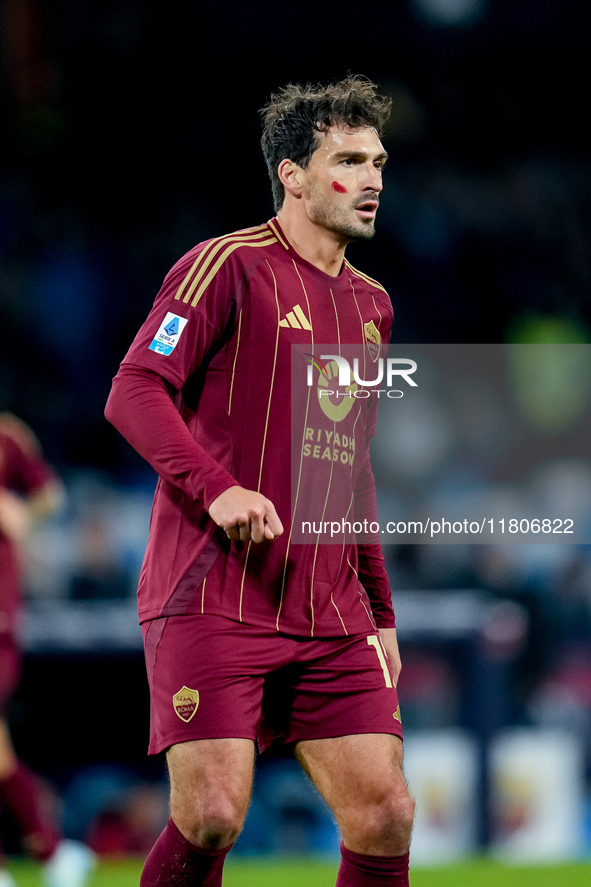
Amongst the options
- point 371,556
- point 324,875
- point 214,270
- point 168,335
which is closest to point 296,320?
point 214,270

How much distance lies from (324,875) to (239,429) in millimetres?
3537

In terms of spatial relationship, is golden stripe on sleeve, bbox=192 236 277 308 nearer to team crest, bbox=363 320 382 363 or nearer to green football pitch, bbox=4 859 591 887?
team crest, bbox=363 320 382 363

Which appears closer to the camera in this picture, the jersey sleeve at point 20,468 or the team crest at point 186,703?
the team crest at point 186,703

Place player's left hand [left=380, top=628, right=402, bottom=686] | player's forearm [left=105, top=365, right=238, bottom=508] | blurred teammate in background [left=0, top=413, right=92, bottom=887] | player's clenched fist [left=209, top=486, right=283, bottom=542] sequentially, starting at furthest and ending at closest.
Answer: blurred teammate in background [left=0, top=413, right=92, bottom=887] < player's left hand [left=380, top=628, right=402, bottom=686] < player's forearm [left=105, top=365, right=238, bottom=508] < player's clenched fist [left=209, top=486, right=283, bottom=542]

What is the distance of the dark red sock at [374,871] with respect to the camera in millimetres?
2615

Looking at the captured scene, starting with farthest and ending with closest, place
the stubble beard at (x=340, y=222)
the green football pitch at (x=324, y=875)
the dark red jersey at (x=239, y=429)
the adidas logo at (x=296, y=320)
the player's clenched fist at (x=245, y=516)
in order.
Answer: the green football pitch at (x=324, y=875)
the stubble beard at (x=340, y=222)
the adidas logo at (x=296, y=320)
the dark red jersey at (x=239, y=429)
the player's clenched fist at (x=245, y=516)

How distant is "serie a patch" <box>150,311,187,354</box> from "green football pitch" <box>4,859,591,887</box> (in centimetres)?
344

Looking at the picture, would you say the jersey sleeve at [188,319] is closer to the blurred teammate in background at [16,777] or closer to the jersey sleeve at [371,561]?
the jersey sleeve at [371,561]

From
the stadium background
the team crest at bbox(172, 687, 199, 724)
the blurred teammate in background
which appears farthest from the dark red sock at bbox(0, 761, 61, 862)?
the team crest at bbox(172, 687, 199, 724)

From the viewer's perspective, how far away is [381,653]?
112 inches

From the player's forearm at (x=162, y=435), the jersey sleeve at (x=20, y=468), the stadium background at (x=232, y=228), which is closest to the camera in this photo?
the player's forearm at (x=162, y=435)

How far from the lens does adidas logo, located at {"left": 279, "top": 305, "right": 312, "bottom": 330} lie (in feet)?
9.01

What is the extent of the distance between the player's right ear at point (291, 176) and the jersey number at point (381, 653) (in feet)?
3.63

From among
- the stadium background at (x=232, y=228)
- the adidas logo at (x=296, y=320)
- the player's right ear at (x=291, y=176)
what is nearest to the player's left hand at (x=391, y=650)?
the adidas logo at (x=296, y=320)
